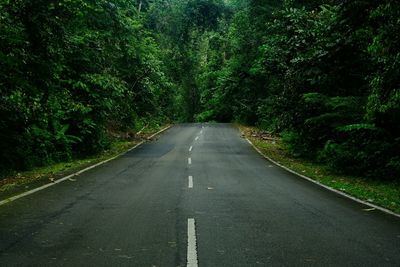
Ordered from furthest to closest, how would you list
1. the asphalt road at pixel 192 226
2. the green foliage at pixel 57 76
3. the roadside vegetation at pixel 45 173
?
1. the green foliage at pixel 57 76
2. the roadside vegetation at pixel 45 173
3. the asphalt road at pixel 192 226

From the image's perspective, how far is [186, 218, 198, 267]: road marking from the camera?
18.6 ft

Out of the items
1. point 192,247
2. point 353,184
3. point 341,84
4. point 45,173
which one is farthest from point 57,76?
point 341,84

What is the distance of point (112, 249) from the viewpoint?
20.6ft

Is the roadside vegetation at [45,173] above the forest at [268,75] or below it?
below

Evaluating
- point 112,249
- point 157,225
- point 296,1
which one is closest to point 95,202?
point 157,225

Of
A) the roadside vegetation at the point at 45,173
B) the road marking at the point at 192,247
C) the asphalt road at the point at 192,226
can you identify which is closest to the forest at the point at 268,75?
the roadside vegetation at the point at 45,173

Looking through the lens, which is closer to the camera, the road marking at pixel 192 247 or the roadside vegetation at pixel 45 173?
the road marking at pixel 192 247

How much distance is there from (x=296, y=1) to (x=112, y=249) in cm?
2659

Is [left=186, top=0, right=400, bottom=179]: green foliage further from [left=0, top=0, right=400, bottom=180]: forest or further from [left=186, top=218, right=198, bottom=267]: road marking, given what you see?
[left=186, top=218, right=198, bottom=267]: road marking

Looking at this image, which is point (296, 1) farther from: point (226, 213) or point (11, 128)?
point (226, 213)

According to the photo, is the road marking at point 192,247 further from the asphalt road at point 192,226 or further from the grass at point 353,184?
the grass at point 353,184

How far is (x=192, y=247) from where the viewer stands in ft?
20.8

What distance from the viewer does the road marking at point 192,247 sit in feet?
18.6

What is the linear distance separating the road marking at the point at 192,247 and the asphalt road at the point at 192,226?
1cm
